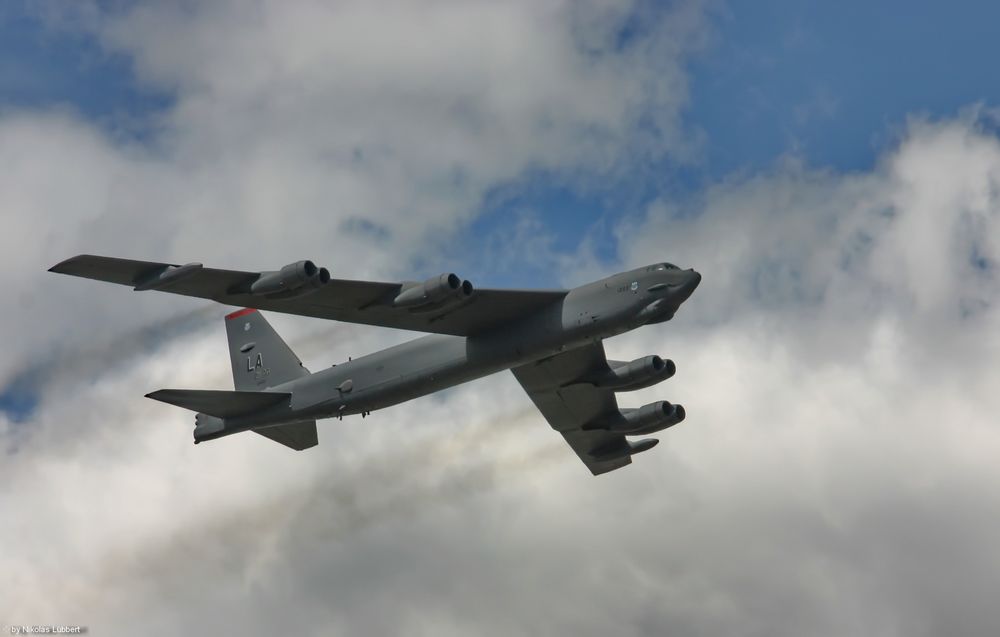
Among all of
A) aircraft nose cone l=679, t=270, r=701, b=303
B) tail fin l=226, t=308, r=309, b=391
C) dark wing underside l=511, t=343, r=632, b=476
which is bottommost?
aircraft nose cone l=679, t=270, r=701, b=303

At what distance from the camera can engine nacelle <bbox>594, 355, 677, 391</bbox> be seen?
4479 centimetres

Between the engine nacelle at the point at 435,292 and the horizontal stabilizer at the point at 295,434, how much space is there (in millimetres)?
9362

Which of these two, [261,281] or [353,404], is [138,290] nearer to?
[261,281]

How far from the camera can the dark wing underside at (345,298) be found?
123ft

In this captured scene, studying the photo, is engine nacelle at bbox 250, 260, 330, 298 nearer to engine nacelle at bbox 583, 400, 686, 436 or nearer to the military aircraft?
the military aircraft

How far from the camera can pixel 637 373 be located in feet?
149

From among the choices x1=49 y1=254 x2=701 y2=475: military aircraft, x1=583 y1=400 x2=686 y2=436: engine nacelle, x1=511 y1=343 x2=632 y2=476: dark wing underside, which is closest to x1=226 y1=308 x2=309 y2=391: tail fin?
x1=49 y1=254 x2=701 y2=475: military aircraft

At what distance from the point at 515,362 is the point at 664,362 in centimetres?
570

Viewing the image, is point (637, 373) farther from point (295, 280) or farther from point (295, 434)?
point (295, 280)

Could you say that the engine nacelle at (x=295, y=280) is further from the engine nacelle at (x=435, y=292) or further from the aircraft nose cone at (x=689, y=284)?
the aircraft nose cone at (x=689, y=284)

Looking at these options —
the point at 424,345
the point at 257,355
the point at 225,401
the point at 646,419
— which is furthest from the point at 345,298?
the point at 646,419

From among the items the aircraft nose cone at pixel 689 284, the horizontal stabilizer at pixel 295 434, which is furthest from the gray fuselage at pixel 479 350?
the horizontal stabilizer at pixel 295 434

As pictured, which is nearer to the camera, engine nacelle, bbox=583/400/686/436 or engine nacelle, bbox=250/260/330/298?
engine nacelle, bbox=250/260/330/298

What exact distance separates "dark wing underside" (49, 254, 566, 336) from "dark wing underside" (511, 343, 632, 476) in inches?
186
